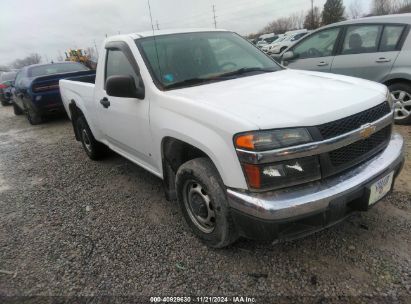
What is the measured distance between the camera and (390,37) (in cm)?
515

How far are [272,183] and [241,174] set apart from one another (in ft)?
0.67

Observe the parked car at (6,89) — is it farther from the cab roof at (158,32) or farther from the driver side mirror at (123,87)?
the driver side mirror at (123,87)

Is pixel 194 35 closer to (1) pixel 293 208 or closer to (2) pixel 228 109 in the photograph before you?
(2) pixel 228 109

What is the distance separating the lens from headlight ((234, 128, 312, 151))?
2090 millimetres

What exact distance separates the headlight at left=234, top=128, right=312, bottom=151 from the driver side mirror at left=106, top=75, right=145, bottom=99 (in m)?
1.37

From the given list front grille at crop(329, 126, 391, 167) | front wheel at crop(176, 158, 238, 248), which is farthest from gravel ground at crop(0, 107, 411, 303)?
front grille at crop(329, 126, 391, 167)

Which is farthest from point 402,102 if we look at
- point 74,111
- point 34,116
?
point 34,116

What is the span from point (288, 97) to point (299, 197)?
77 cm

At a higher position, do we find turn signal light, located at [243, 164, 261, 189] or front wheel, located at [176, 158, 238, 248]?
turn signal light, located at [243, 164, 261, 189]

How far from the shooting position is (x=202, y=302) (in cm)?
230

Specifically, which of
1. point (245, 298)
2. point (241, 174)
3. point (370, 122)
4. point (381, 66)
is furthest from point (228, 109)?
point (381, 66)

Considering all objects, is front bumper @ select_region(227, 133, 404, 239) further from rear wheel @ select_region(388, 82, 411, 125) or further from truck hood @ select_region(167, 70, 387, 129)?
rear wheel @ select_region(388, 82, 411, 125)

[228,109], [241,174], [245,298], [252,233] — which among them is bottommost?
[245,298]

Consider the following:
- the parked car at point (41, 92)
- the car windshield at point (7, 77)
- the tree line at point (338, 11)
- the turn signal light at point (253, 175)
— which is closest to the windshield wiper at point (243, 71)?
the turn signal light at point (253, 175)
